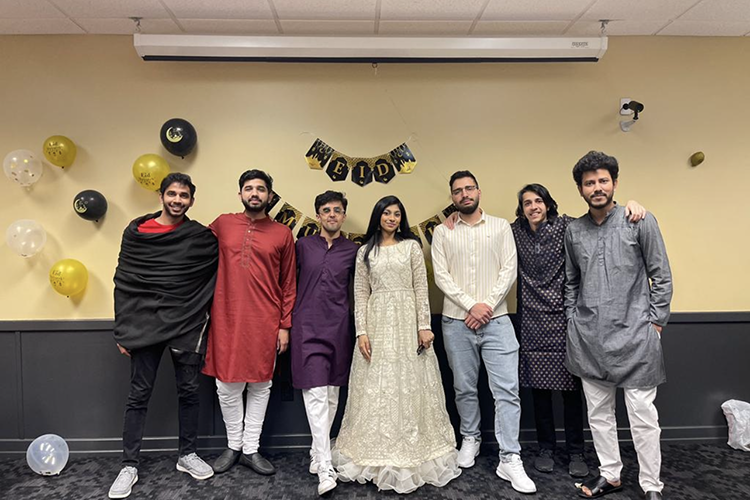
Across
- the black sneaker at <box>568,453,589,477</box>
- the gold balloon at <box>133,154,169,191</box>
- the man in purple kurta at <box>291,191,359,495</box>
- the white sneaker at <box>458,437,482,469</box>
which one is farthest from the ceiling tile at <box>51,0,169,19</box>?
the black sneaker at <box>568,453,589,477</box>

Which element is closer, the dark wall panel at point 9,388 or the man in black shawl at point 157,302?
the man in black shawl at point 157,302

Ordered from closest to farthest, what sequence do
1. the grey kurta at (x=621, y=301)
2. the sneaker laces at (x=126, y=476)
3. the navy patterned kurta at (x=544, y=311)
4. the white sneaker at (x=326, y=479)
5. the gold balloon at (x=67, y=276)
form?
the grey kurta at (x=621, y=301)
the white sneaker at (x=326, y=479)
the sneaker laces at (x=126, y=476)
the navy patterned kurta at (x=544, y=311)
the gold balloon at (x=67, y=276)

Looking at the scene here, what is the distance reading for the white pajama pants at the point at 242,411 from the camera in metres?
2.49

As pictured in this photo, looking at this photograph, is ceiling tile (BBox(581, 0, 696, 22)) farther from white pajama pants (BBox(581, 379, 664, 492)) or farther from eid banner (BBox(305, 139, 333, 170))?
white pajama pants (BBox(581, 379, 664, 492))

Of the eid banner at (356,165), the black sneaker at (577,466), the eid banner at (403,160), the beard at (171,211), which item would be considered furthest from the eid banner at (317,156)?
the black sneaker at (577,466)

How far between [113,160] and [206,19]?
1.12m

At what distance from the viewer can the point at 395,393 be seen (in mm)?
2299

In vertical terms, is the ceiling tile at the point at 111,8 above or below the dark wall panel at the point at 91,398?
above

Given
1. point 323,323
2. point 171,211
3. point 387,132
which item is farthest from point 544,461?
point 171,211

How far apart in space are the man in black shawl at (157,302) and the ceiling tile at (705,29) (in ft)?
10.8

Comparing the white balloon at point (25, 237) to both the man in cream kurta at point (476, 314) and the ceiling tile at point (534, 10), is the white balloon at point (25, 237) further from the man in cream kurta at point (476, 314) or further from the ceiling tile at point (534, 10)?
the ceiling tile at point (534, 10)

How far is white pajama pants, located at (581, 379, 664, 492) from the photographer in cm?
212

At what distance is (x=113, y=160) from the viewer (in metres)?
2.91

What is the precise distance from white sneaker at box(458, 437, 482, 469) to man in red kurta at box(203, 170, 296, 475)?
1099mm
